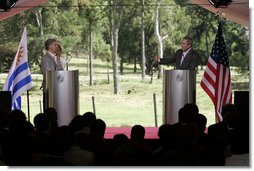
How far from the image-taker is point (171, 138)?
3.93m

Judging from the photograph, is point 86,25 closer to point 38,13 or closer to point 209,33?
point 38,13

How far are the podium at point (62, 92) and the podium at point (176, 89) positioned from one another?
1106mm

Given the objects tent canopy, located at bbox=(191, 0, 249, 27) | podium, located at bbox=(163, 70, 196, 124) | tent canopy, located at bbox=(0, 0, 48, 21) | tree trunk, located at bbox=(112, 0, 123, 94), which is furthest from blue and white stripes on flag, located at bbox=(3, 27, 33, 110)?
tree trunk, located at bbox=(112, 0, 123, 94)

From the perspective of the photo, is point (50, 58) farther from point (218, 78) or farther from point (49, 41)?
point (218, 78)

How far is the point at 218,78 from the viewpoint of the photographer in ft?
26.3

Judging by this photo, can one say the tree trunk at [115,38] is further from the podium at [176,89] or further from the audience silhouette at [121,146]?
the audience silhouette at [121,146]

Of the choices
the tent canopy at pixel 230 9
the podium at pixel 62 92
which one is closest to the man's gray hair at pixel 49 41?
the podium at pixel 62 92

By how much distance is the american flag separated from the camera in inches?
314

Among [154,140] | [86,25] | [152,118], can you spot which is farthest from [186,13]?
[154,140]

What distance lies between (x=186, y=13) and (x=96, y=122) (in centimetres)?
2643

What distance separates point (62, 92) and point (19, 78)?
1.35m

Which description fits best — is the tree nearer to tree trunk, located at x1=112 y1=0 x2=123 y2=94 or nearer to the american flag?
tree trunk, located at x1=112 y1=0 x2=123 y2=94

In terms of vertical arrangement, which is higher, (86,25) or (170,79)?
(86,25)

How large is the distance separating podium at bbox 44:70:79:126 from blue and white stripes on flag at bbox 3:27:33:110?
111cm
